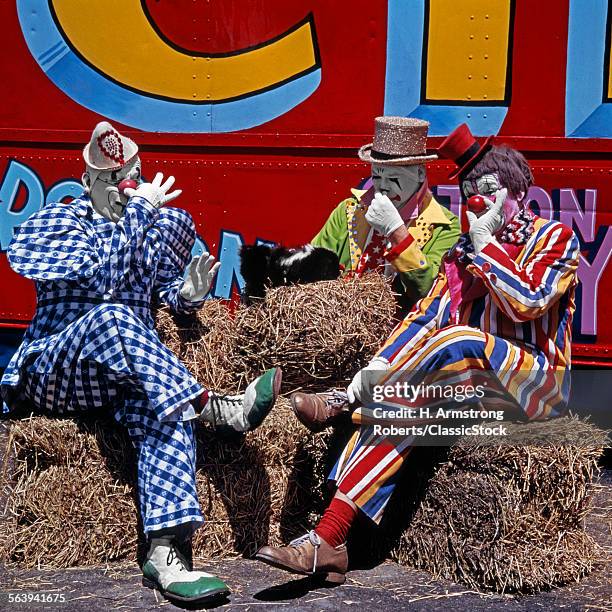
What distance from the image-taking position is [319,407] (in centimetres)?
395

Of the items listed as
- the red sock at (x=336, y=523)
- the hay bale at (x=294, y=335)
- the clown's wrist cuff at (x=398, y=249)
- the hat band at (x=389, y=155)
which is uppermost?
the hat band at (x=389, y=155)

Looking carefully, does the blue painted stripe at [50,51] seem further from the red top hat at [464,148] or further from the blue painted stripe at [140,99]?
the red top hat at [464,148]

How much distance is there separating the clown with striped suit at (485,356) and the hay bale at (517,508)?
18 cm

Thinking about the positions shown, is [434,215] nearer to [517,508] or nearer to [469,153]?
[469,153]

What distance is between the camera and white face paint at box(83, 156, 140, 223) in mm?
4203

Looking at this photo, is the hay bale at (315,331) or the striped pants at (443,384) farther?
the hay bale at (315,331)

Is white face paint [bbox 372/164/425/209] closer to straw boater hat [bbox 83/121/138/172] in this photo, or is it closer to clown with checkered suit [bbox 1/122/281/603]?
clown with checkered suit [bbox 1/122/281/603]

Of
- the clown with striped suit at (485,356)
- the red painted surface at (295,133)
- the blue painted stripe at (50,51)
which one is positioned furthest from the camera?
the blue painted stripe at (50,51)

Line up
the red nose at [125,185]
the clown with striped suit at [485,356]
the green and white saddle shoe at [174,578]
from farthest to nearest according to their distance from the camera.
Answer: the red nose at [125,185]
the clown with striped suit at [485,356]
the green and white saddle shoe at [174,578]

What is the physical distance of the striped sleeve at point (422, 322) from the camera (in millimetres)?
4172

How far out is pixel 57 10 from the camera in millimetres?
5574

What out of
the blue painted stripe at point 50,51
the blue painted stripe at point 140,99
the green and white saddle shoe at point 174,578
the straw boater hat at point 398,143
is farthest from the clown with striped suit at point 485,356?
the blue painted stripe at point 50,51

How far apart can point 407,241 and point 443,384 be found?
30.5 inches

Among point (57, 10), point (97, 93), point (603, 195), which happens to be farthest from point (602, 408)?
point (57, 10)
